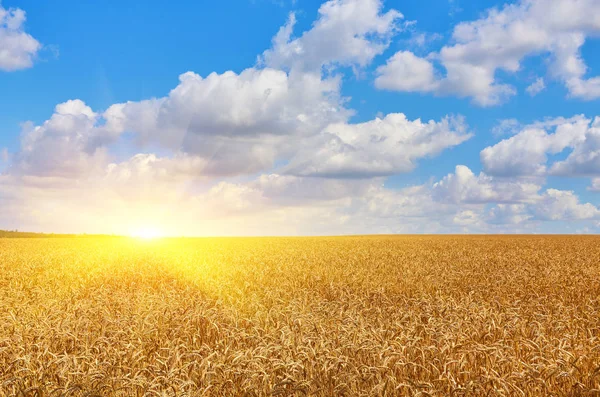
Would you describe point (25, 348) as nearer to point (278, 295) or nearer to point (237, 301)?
point (237, 301)

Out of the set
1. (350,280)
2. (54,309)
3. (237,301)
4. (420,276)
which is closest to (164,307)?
(237,301)

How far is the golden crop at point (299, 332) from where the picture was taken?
514cm

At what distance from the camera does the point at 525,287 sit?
42.1 feet

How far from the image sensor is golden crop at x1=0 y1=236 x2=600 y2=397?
5.14 m

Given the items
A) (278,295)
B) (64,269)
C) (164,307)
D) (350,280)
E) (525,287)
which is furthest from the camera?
(64,269)

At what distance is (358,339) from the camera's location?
273 inches

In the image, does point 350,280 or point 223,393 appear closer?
point 223,393

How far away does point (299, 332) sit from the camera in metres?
7.41

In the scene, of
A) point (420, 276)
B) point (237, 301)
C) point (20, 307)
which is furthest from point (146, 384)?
point (420, 276)

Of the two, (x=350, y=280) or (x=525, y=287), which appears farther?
(x=350, y=280)

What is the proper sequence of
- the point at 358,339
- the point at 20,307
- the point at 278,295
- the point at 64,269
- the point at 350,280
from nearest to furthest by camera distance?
the point at 358,339 < the point at 20,307 < the point at 278,295 < the point at 350,280 < the point at 64,269

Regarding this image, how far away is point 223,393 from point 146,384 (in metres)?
0.77

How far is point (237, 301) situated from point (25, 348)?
401 centimetres

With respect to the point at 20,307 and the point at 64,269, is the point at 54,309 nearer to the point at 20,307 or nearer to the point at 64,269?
the point at 20,307
